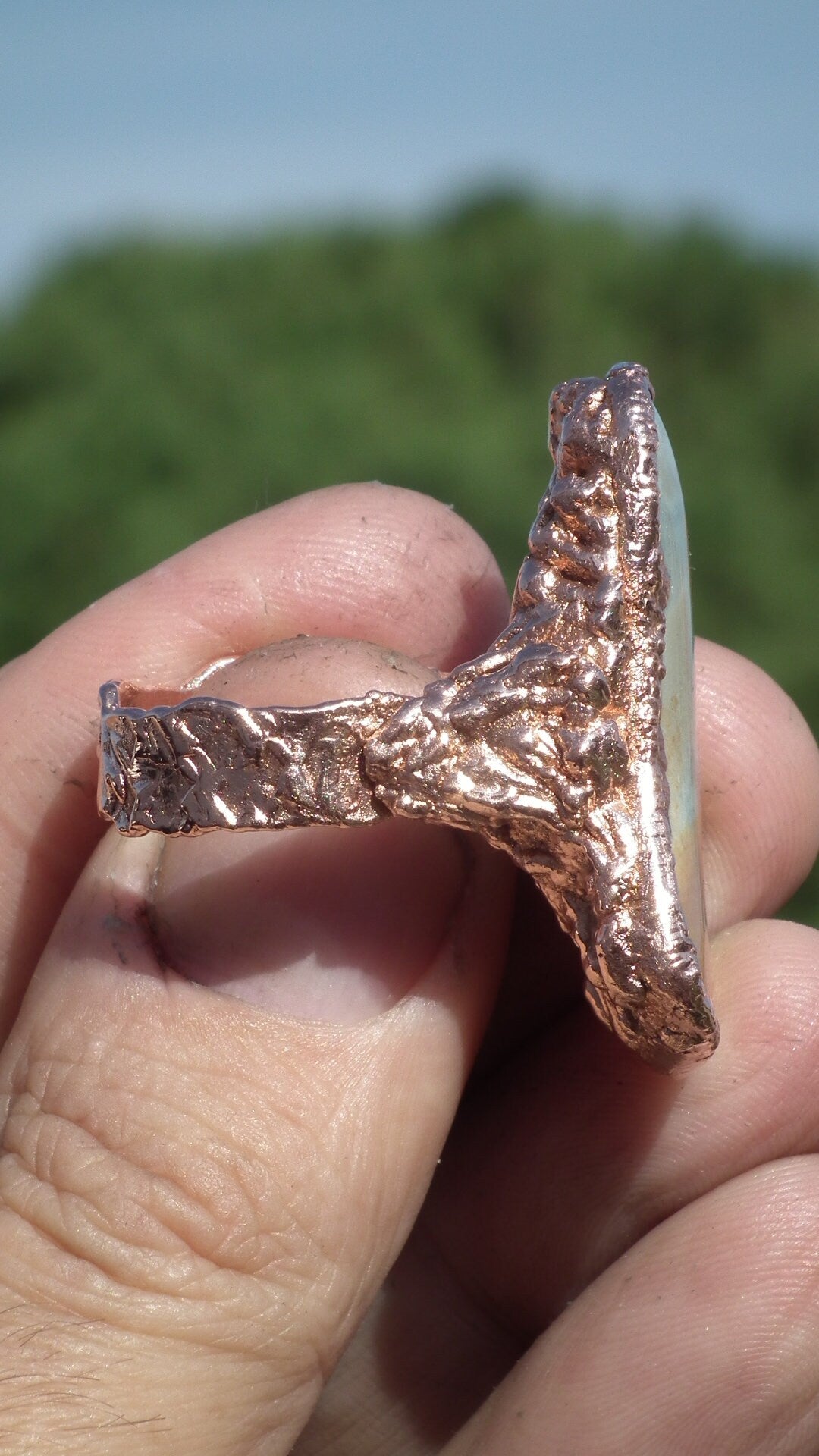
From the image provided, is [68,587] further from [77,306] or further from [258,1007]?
[258,1007]

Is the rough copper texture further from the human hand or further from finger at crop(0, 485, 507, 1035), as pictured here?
finger at crop(0, 485, 507, 1035)

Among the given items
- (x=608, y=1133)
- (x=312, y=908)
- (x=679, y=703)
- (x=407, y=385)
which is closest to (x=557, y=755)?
(x=679, y=703)

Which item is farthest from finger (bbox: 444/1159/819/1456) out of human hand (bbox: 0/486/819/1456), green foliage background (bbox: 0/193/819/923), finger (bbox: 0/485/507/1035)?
green foliage background (bbox: 0/193/819/923)

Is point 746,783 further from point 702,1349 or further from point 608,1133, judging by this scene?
point 702,1349

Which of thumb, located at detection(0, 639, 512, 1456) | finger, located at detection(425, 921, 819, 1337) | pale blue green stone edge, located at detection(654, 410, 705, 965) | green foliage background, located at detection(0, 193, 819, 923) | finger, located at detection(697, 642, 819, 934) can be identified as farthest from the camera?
green foliage background, located at detection(0, 193, 819, 923)

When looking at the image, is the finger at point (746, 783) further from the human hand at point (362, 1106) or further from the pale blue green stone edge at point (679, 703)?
the pale blue green stone edge at point (679, 703)

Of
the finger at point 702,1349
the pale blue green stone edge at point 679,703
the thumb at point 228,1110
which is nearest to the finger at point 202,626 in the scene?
the thumb at point 228,1110
